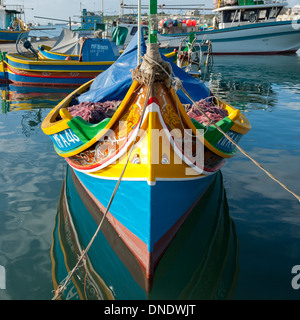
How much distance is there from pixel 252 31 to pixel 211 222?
30.1 m

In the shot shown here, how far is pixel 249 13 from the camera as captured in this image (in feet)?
105

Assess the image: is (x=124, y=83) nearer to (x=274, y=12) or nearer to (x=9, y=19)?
(x=274, y=12)

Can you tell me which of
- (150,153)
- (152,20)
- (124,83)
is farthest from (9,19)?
(150,153)

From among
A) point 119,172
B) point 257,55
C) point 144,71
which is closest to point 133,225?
point 119,172

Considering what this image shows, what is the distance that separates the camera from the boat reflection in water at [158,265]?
4.37 m

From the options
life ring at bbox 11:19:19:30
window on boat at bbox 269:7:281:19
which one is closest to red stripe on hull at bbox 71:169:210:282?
window on boat at bbox 269:7:281:19

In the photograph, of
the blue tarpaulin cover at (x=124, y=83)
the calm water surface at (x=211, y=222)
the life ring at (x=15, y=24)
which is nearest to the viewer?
the calm water surface at (x=211, y=222)

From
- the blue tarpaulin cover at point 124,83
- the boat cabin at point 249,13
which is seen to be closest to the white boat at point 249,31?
the boat cabin at point 249,13

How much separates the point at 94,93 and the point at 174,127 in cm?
298

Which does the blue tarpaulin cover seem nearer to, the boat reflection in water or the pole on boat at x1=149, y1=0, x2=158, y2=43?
the pole on boat at x1=149, y1=0, x2=158, y2=43

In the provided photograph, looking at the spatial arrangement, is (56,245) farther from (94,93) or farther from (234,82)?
(234,82)

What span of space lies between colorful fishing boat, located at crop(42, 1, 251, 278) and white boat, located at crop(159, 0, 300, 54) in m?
29.7

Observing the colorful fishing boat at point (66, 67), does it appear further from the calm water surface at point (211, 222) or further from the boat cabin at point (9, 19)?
the boat cabin at point (9, 19)

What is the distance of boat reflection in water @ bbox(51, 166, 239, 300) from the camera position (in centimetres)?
437
